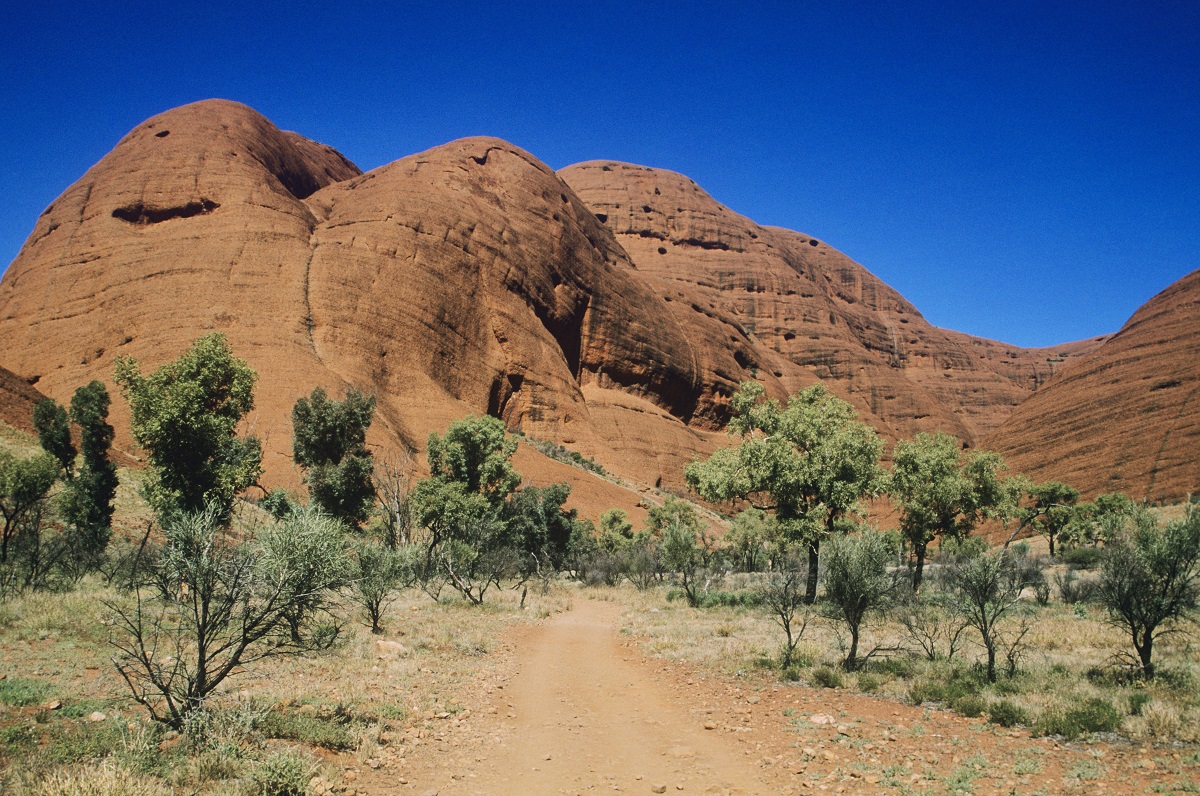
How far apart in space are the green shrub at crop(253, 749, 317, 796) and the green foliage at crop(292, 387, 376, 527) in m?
25.7

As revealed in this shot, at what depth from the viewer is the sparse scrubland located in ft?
21.1

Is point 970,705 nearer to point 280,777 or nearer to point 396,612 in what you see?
point 280,777

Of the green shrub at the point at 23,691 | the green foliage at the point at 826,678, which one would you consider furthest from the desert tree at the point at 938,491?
the green shrub at the point at 23,691

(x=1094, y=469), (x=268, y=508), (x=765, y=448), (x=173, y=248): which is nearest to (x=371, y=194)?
(x=173, y=248)

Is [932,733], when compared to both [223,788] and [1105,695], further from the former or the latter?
[223,788]

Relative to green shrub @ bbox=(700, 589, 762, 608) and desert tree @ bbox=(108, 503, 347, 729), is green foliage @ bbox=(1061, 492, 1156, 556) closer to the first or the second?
green shrub @ bbox=(700, 589, 762, 608)

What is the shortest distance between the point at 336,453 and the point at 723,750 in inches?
1130

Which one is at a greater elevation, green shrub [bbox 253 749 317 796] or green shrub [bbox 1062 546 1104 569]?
green shrub [bbox 1062 546 1104 569]

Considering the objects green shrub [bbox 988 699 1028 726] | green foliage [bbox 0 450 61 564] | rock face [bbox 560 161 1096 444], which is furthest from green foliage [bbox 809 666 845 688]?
rock face [bbox 560 161 1096 444]

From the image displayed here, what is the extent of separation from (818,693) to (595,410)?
205 feet

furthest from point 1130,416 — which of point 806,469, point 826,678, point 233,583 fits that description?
point 233,583

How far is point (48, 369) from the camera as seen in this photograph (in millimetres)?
47312

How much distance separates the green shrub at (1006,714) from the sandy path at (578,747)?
3.55 m

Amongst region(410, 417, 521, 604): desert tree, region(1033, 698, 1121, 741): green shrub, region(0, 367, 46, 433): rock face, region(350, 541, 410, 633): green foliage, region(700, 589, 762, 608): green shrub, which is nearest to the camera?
region(1033, 698, 1121, 741): green shrub
